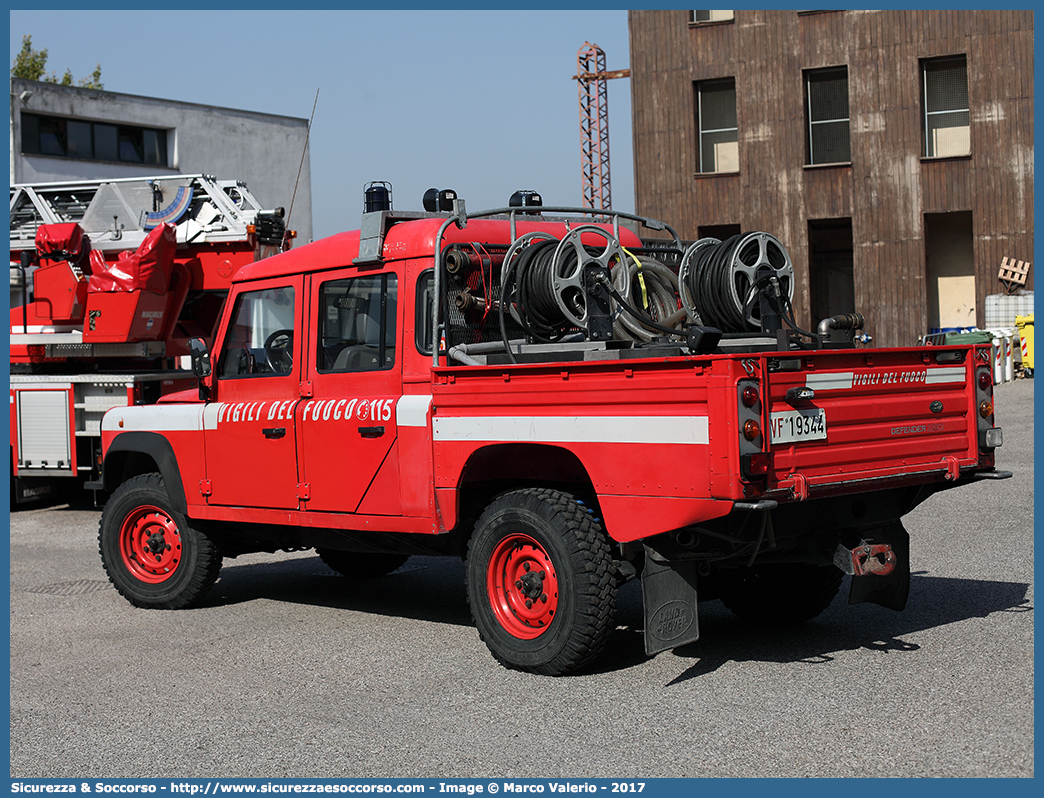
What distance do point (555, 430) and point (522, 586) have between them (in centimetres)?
89

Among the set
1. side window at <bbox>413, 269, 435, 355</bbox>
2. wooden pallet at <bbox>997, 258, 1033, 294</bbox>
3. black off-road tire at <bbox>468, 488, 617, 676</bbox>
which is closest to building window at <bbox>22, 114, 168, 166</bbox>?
wooden pallet at <bbox>997, 258, 1033, 294</bbox>

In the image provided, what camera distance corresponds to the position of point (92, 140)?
1287 inches

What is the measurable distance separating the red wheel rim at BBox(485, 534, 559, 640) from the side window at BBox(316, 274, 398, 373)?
4.71ft

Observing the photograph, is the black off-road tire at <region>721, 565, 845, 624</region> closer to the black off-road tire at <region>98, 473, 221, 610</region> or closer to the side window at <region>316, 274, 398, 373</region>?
the side window at <region>316, 274, 398, 373</region>

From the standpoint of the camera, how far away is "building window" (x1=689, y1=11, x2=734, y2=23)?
3300 cm

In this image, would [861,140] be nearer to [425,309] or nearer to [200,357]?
[200,357]

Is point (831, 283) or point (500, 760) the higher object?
point (831, 283)

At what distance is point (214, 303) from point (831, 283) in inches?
1062

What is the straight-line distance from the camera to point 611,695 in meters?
6.02

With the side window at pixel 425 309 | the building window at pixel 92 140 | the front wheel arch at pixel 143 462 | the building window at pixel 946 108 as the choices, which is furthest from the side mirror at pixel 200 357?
the building window at pixel 946 108

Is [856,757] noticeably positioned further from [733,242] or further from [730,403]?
[733,242]

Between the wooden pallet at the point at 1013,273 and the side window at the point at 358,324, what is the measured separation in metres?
27.0

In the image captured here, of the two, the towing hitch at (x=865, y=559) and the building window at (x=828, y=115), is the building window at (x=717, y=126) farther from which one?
the towing hitch at (x=865, y=559)
